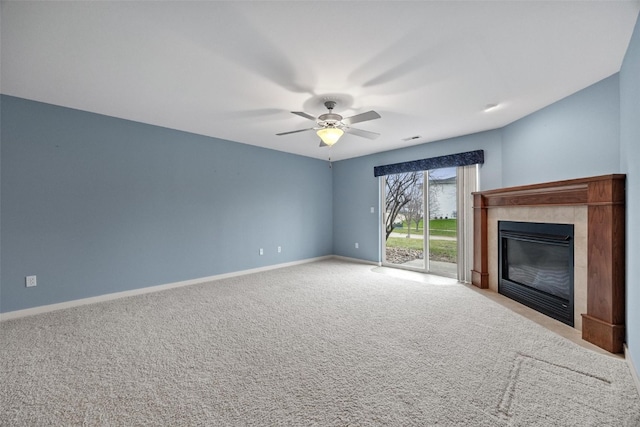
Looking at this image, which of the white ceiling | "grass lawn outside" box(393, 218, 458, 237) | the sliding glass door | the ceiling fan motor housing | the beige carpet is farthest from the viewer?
the sliding glass door

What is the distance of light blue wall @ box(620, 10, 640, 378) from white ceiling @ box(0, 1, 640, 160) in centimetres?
21

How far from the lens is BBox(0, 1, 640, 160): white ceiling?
Result: 169cm

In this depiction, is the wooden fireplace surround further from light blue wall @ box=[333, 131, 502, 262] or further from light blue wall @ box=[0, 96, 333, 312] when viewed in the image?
light blue wall @ box=[0, 96, 333, 312]

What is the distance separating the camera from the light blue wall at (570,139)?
8.32ft

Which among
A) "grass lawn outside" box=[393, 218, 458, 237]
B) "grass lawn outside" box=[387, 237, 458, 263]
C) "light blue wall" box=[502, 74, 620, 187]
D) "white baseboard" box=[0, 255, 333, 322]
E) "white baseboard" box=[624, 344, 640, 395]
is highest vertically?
"light blue wall" box=[502, 74, 620, 187]

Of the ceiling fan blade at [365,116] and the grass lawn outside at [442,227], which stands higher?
the ceiling fan blade at [365,116]

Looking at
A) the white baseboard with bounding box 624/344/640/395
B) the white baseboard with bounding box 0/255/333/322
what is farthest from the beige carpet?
the white baseboard with bounding box 0/255/333/322

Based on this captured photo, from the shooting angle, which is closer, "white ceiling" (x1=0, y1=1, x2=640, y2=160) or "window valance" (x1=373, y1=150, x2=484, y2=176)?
"white ceiling" (x1=0, y1=1, x2=640, y2=160)

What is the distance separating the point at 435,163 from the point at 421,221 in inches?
43.9

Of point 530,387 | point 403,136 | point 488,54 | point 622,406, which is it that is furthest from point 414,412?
point 403,136

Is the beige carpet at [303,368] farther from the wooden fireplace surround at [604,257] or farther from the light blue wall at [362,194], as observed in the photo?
the light blue wall at [362,194]

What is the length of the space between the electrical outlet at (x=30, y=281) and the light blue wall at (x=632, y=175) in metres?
5.63

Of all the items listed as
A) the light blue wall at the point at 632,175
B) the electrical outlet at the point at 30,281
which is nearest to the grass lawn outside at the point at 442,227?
the light blue wall at the point at 632,175

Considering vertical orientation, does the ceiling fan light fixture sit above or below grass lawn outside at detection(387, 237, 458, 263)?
above
